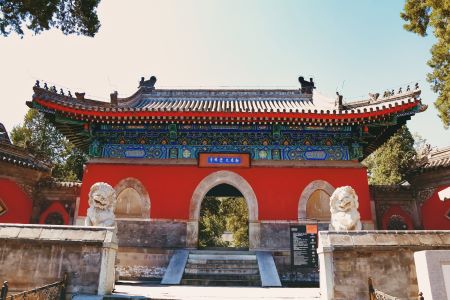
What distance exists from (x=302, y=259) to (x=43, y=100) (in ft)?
27.1

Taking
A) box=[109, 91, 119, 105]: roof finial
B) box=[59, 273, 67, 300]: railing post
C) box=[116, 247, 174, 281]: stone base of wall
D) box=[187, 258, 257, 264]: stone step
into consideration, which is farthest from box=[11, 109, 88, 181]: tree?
box=[59, 273, 67, 300]: railing post

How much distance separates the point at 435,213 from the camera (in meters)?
11.1

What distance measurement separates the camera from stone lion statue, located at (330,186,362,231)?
6.75 m

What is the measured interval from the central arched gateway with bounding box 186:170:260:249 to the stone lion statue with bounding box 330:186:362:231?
3.24m

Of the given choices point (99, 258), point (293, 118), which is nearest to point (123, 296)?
point (99, 258)

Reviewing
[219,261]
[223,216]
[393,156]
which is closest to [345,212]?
[219,261]

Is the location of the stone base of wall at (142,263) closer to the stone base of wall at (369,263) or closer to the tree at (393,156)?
the stone base of wall at (369,263)

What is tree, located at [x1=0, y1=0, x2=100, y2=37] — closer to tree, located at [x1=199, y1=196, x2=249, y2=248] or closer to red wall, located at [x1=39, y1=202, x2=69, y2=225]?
red wall, located at [x1=39, y1=202, x2=69, y2=225]

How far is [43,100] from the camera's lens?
9.41 metres

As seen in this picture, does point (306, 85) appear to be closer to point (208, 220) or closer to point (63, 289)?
point (63, 289)

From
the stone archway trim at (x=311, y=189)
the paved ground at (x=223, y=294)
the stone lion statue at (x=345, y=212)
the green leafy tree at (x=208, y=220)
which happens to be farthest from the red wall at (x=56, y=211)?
the green leafy tree at (x=208, y=220)

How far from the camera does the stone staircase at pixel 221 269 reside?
305 inches

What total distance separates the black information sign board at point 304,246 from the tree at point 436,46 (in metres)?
5.15

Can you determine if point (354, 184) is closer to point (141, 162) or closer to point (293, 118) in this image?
point (293, 118)
